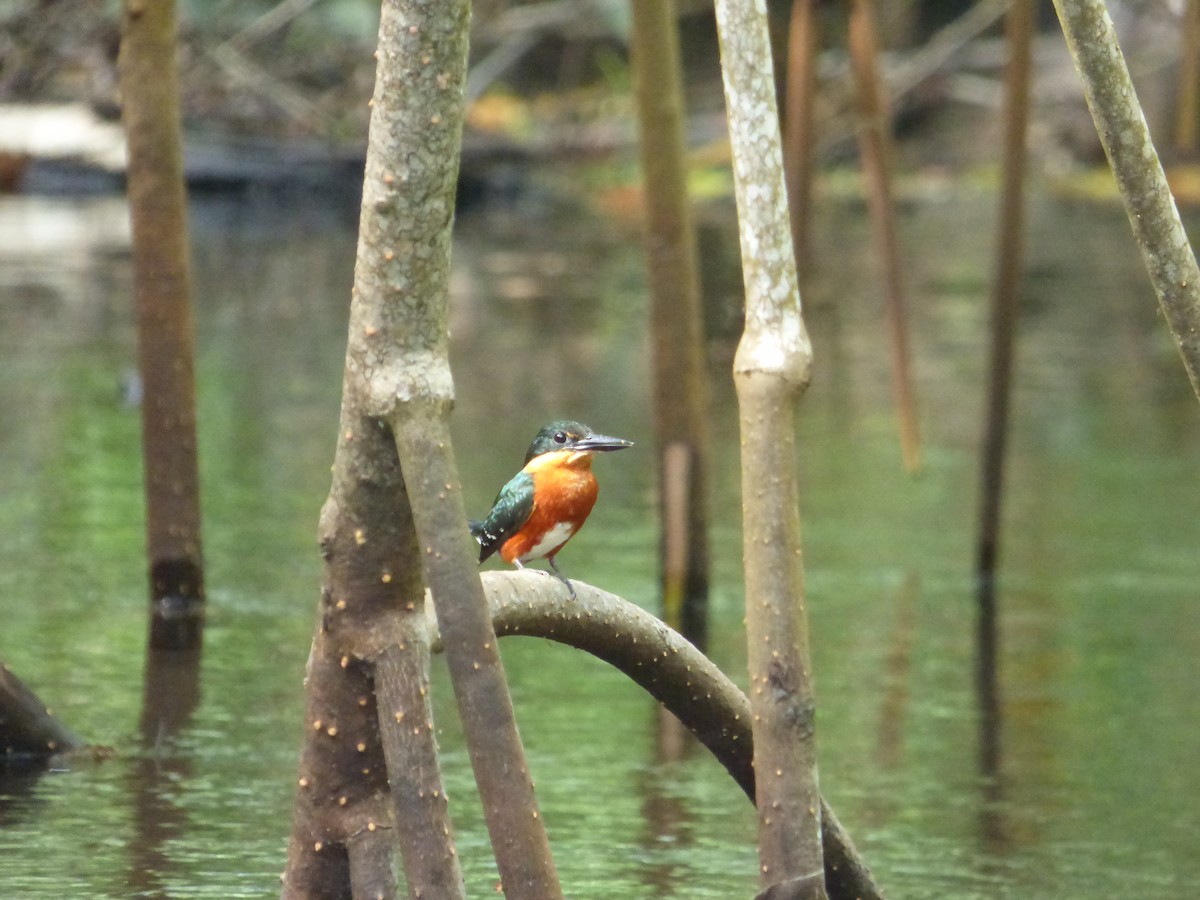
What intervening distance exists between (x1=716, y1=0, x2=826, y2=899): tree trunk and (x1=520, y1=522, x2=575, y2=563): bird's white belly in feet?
3.80

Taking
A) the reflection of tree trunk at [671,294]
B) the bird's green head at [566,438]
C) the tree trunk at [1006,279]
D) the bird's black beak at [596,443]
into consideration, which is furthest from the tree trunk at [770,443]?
the tree trunk at [1006,279]

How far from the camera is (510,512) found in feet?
17.0

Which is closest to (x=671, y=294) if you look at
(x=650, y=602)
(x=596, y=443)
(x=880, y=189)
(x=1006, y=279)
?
(x=650, y=602)

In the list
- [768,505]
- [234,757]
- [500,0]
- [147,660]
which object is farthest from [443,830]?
[500,0]

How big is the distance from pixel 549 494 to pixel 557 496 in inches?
0.8

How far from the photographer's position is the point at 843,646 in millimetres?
9023

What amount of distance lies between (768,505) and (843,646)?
5084 millimetres

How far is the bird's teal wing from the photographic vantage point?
516 cm

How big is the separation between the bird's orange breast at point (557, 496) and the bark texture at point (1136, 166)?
141 centimetres

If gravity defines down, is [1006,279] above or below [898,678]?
above

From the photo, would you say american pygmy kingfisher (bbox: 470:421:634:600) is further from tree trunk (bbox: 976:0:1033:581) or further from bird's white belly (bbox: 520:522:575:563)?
tree trunk (bbox: 976:0:1033:581)

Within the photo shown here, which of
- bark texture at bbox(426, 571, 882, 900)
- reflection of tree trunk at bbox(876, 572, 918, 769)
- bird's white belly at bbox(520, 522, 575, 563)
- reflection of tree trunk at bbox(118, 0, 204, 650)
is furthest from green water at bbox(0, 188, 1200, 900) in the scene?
bird's white belly at bbox(520, 522, 575, 563)

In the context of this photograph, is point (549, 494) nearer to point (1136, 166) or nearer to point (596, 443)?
point (596, 443)

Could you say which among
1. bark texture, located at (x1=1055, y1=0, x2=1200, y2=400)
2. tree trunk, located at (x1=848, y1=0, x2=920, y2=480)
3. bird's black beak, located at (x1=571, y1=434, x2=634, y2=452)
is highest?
tree trunk, located at (x1=848, y1=0, x2=920, y2=480)
